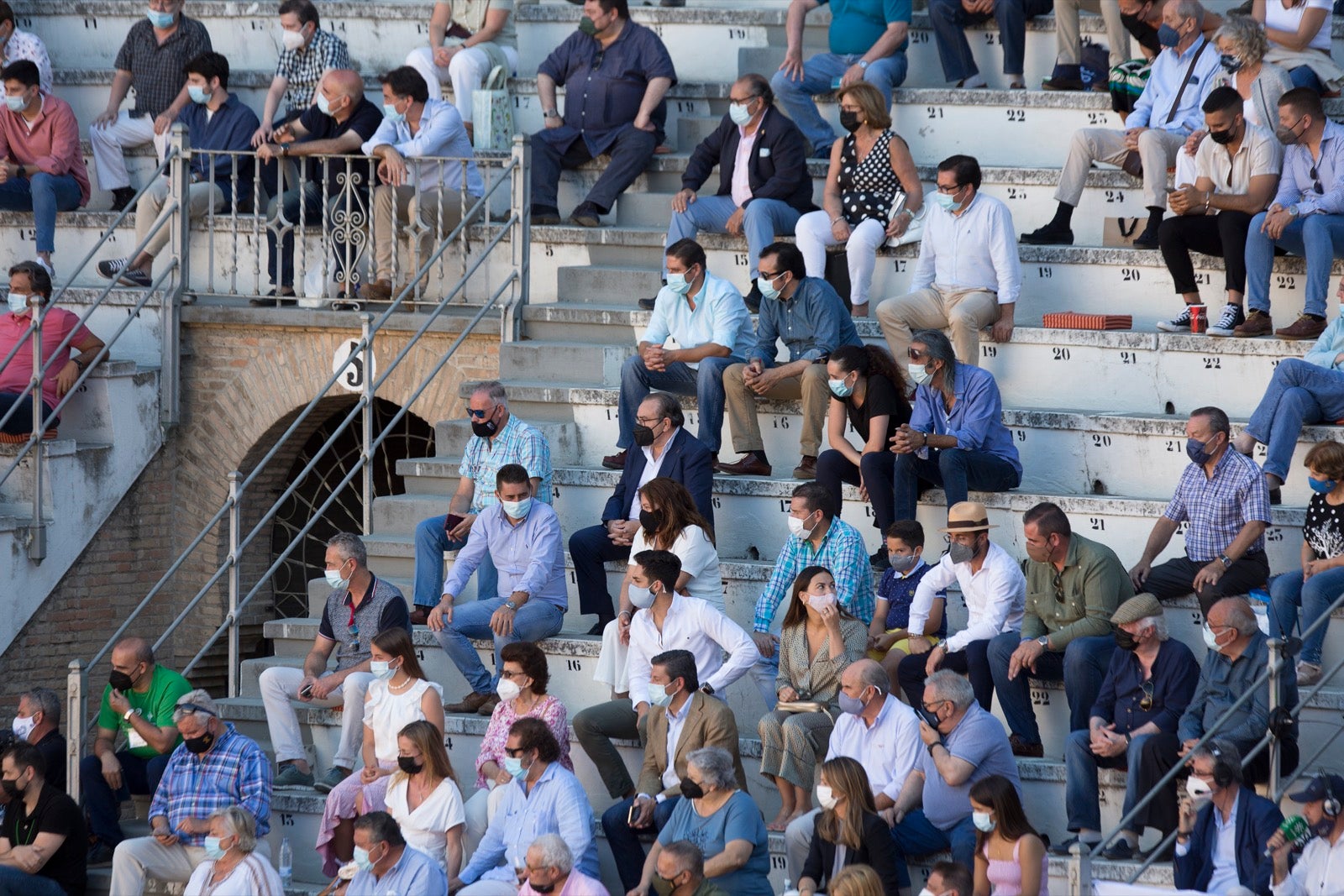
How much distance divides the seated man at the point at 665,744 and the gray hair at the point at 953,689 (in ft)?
3.34

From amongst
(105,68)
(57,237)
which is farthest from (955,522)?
(105,68)

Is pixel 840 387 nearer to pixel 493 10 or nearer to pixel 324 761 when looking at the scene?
pixel 324 761

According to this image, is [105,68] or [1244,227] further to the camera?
[105,68]

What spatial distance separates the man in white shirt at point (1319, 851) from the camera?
873 cm

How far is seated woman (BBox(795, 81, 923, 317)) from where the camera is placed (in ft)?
42.7

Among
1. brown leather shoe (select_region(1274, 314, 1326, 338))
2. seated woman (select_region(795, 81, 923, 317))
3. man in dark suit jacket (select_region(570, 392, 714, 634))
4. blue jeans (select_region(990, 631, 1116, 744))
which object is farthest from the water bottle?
brown leather shoe (select_region(1274, 314, 1326, 338))

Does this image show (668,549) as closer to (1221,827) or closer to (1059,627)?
(1059,627)

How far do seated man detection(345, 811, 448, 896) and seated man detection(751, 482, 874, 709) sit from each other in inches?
76.9

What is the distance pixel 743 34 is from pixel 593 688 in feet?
19.3

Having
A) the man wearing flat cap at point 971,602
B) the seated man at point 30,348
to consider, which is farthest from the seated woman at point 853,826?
the seated man at point 30,348

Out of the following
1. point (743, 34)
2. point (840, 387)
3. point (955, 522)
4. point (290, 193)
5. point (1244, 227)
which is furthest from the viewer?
point (743, 34)

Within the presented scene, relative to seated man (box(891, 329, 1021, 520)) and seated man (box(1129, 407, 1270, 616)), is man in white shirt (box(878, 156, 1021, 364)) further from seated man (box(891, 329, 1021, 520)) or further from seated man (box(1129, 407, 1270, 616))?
seated man (box(1129, 407, 1270, 616))

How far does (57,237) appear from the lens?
15.3 m

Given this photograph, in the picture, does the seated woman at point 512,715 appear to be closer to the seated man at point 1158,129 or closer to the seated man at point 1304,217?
the seated man at point 1304,217
